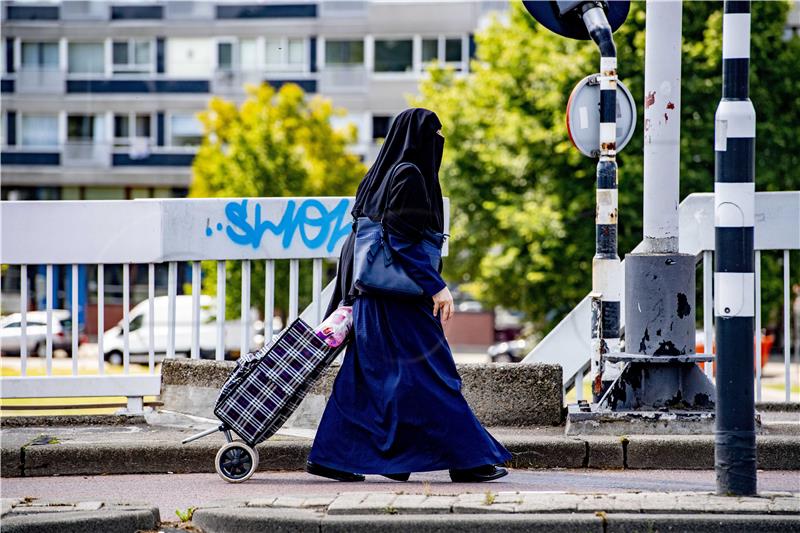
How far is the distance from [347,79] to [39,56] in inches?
501

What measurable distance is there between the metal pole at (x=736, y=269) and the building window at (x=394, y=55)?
4839 cm

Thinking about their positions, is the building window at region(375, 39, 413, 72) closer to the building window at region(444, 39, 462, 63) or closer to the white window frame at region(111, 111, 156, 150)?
the building window at region(444, 39, 462, 63)

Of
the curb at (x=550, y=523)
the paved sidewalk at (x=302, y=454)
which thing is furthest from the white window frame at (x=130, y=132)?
the curb at (x=550, y=523)

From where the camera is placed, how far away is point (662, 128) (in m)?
7.68

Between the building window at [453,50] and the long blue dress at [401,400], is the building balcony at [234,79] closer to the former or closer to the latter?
the building window at [453,50]

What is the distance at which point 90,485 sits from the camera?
6801 mm

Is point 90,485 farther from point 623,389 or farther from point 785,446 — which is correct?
point 785,446

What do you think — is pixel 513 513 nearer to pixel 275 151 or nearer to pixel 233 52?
pixel 275 151

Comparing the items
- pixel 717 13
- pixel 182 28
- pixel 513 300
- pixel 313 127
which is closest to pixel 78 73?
pixel 182 28

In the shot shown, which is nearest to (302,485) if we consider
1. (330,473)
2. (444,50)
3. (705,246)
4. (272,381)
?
(330,473)

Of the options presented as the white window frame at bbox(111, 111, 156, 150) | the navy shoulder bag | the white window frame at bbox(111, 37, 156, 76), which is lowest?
the navy shoulder bag

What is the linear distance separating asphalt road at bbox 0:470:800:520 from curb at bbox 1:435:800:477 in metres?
0.07

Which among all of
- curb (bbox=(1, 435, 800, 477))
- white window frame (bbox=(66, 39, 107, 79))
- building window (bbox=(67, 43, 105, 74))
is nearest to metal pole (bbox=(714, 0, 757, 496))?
curb (bbox=(1, 435, 800, 477))

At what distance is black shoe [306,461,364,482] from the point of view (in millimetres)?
6473
